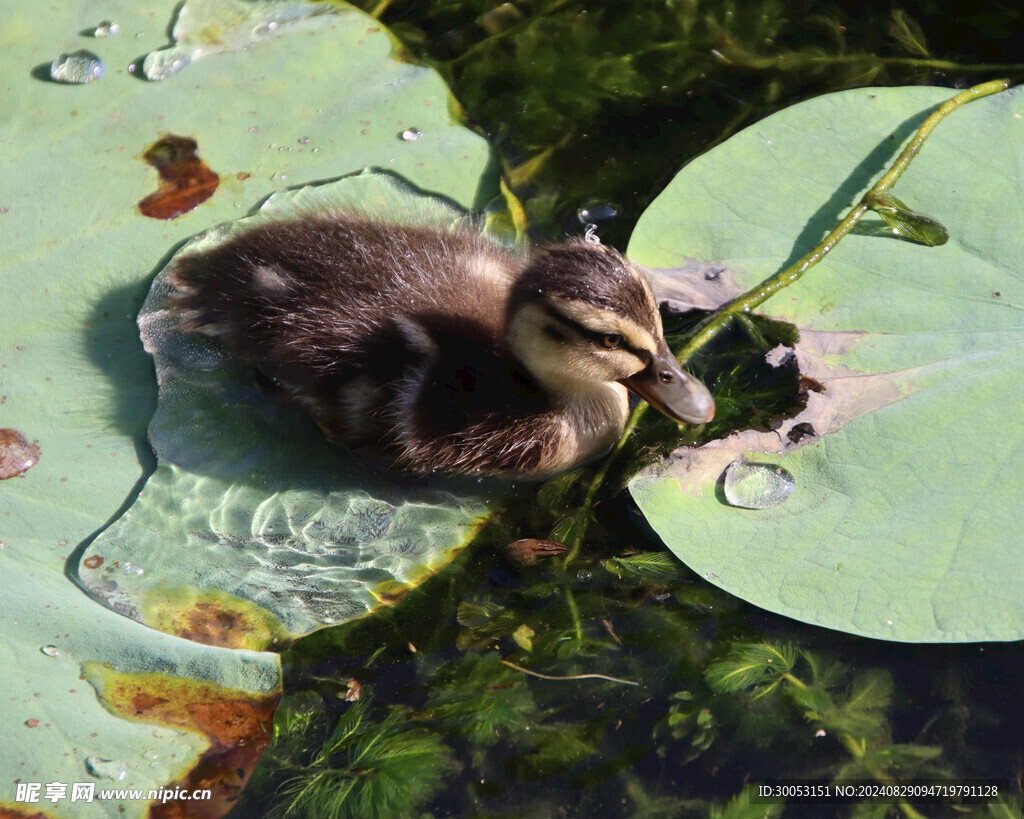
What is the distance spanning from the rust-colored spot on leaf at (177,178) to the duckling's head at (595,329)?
1.11m

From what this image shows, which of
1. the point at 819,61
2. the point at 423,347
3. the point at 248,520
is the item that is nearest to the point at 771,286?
the point at 423,347

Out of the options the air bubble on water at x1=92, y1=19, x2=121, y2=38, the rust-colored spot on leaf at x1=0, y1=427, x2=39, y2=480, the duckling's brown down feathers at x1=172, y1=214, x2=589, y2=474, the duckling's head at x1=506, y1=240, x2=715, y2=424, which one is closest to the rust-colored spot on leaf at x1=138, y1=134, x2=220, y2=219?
the duckling's brown down feathers at x1=172, y1=214, x2=589, y2=474

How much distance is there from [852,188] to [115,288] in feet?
6.94

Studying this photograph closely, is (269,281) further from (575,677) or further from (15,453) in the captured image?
(575,677)

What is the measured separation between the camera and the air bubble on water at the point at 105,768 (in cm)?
195

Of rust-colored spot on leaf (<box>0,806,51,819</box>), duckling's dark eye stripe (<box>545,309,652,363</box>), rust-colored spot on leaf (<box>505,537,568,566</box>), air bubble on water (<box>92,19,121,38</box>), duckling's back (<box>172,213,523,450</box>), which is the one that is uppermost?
air bubble on water (<box>92,19,121,38</box>)

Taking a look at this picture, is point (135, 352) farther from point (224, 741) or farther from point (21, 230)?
point (224, 741)

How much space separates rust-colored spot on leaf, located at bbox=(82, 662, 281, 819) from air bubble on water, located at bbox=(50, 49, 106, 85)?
185 cm

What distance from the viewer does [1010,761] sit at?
75.5 inches

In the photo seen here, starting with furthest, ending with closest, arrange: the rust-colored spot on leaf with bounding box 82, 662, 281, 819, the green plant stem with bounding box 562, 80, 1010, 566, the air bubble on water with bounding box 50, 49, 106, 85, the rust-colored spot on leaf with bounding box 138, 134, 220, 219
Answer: the air bubble on water with bounding box 50, 49, 106, 85 < the rust-colored spot on leaf with bounding box 138, 134, 220, 219 < the green plant stem with bounding box 562, 80, 1010, 566 < the rust-colored spot on leaf with bounding box 82, 662, 281, 819

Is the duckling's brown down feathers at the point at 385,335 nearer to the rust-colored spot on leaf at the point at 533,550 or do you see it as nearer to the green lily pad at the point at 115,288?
the rust-colored spot on leaf at the point at 533,550

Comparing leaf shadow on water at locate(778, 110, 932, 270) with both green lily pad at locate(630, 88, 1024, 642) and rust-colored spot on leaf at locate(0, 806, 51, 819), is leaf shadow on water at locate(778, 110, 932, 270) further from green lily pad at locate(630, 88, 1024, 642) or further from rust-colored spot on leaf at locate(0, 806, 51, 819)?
rust-colored spot on leaf at locate(0, 806, 51, 819)

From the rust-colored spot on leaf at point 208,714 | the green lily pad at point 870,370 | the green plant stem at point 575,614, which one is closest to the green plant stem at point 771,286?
the green lily pad at point 870,370

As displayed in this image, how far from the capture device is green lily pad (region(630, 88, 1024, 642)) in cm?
202
